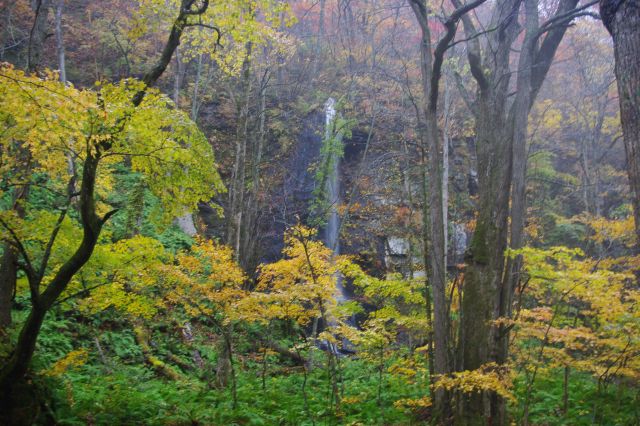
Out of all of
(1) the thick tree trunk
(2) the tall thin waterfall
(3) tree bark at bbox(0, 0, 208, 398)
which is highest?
(2) the tall thin waterfall

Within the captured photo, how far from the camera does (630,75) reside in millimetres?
2781

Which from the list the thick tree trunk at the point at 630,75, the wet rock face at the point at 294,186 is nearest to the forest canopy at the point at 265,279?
the thick tree trunk at the point at 630,75

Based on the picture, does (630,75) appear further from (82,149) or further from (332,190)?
(332,190)

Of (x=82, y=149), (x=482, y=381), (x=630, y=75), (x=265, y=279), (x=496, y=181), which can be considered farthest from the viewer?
(x=265, y=279)

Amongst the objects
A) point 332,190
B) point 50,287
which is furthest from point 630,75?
point 332,190

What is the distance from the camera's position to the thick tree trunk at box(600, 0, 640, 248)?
2.74 meters

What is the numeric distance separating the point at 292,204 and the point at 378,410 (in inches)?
416

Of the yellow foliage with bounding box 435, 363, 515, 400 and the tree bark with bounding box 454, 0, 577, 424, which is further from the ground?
Result: the tree bark with bounding box 454, 0, 577, 424

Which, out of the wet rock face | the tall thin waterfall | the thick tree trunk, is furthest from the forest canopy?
the wet rock face

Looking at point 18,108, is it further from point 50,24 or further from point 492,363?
point 50,24

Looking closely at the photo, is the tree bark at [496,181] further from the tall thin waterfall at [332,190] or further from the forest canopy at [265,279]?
the tall thin waterfall at [332,190]

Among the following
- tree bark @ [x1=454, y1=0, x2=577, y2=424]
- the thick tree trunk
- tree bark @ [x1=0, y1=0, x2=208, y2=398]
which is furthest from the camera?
tree bark @ [x1=454, y1=0, x2=577, y2=424]

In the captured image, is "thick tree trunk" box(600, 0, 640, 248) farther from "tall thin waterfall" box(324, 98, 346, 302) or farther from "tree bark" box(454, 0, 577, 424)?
"tall thin waterfall" box(324, 98, 346, 302)

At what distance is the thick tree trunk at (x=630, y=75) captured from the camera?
108 inches
